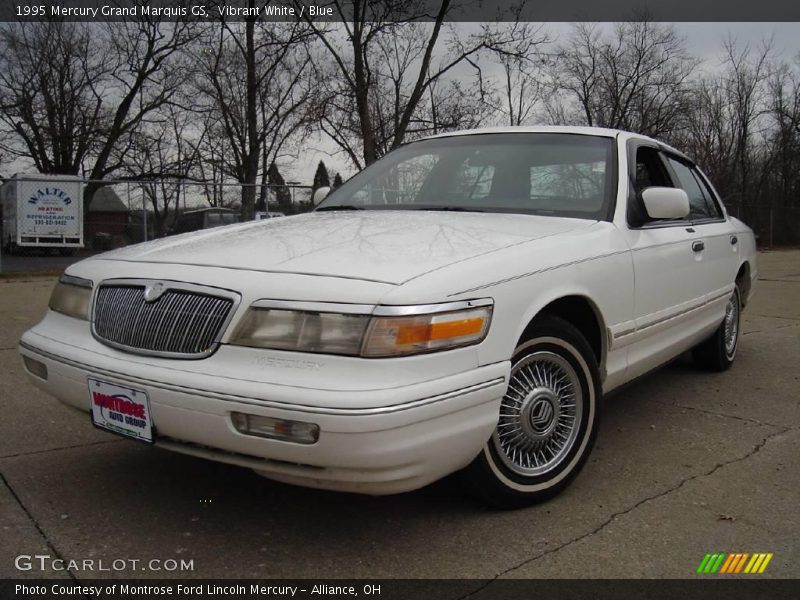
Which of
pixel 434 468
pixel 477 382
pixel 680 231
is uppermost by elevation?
pixel 680 231

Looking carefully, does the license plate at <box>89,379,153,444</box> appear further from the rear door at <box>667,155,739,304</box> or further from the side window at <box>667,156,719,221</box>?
the side window at <box>667,156,719,221</box>

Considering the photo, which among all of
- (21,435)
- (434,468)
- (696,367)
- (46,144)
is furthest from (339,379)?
(46,144)

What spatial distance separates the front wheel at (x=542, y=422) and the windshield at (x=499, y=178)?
0.82 meters

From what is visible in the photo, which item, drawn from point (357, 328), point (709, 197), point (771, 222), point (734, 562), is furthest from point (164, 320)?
point (771, 222)

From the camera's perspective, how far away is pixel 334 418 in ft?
6.82

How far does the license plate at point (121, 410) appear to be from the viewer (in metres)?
2.40

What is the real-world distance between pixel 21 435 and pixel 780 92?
38240 mm

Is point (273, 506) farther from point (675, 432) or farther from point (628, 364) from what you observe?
point (675, 432)

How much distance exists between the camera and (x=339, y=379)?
7.03 feet

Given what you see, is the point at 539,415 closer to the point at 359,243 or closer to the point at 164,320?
the point at 359,243

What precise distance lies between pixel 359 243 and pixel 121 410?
1027 millimetres

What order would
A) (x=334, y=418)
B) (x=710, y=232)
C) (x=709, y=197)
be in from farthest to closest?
(x=709, y=197) → (x=710, y=232) → (x=334, y=418)

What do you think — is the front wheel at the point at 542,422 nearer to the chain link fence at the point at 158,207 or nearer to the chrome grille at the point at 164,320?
the chrome grille at the point at 164,320

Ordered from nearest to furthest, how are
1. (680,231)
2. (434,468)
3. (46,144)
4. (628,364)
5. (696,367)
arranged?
(434,468)
(628,364)
(680,231)
(696,367)
(46,144)
